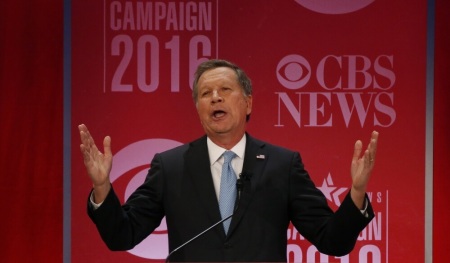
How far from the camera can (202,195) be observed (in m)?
2.44

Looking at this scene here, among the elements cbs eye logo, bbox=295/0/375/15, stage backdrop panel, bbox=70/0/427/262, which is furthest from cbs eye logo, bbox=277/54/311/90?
cbs eye logo, bbox=295/0/375/15

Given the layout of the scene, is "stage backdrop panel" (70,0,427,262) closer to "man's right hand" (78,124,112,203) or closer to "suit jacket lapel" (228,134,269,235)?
"suit jacket lapel" (228,134,269,235)

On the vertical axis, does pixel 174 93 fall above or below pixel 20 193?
above

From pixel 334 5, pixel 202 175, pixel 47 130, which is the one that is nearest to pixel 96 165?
pixel 202 175

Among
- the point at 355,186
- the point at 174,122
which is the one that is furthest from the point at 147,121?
the point at 355,186

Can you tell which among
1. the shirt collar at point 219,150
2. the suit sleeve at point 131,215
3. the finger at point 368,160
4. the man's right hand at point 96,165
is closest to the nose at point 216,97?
the shirt collar at point 219,150

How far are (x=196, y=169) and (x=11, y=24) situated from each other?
1730 millimetres

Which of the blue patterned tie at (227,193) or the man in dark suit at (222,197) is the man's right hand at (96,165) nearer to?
the man in dark suit at (222,197)

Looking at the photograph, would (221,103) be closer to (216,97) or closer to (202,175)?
(216,97)

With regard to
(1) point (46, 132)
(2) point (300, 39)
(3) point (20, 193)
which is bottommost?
(3) point (20, 193)

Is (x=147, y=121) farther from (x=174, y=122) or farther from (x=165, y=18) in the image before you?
(x=165, y=18)

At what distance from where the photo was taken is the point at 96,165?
2.24 m

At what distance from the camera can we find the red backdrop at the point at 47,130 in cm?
375

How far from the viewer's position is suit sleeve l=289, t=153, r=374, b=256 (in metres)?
2.27
